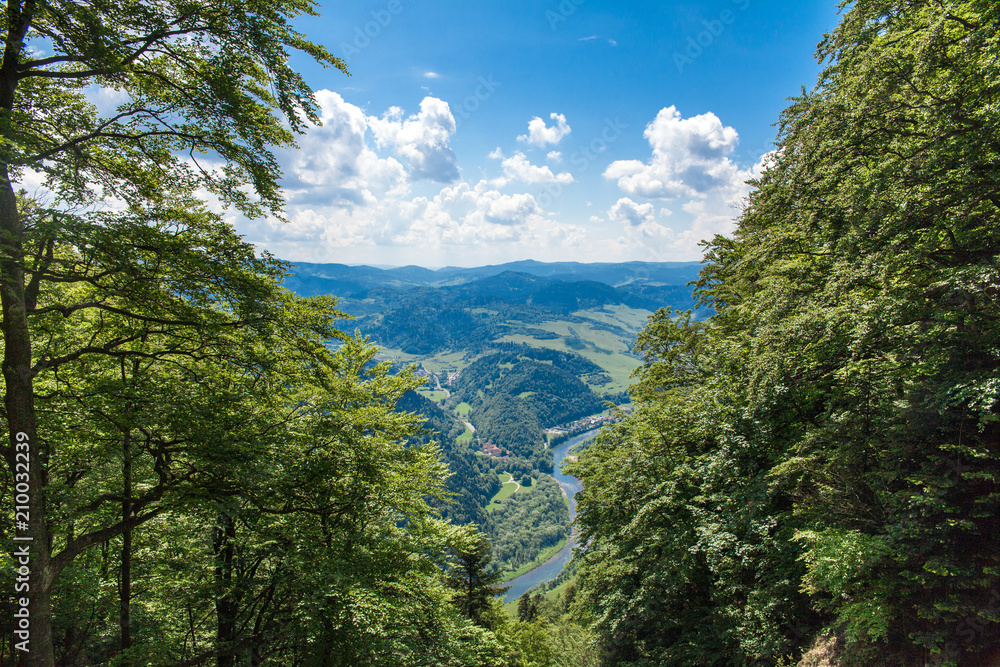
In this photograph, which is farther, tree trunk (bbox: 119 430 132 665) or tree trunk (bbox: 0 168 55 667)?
tree trunk (bbox: 119 430 132 665)

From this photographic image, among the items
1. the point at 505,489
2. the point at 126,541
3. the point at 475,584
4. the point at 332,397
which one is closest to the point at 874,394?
the point at 332,397

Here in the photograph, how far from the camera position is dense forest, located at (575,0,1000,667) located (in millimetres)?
6090

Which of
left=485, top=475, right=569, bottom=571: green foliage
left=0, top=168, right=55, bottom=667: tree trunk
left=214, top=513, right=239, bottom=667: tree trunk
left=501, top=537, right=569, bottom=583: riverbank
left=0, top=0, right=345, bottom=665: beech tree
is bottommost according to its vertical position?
left=501, top=537, right=569, bottom=583: riverbank

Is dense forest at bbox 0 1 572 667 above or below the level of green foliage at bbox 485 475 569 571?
above

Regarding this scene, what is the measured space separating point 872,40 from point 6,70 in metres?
15.2

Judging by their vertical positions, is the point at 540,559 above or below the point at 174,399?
below

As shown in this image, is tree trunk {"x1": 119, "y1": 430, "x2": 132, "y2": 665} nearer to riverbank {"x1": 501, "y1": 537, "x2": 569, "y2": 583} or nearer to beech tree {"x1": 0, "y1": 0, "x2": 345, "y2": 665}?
beech tree {"x1": 0, "y1": 0, "x2": 345, "y2": 665}

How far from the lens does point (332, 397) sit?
36.3 feet

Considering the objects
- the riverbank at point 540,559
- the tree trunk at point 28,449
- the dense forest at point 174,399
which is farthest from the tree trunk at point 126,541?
the riverbank at point 540,559

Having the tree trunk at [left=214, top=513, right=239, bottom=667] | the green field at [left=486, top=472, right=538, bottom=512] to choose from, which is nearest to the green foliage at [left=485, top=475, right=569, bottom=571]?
the green field at [left=486, top=472, right=538, bottom=512]

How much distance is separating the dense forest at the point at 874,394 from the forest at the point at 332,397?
2.4 inches

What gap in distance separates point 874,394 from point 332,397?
12.4 metres

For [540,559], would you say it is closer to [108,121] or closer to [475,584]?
[475,584]

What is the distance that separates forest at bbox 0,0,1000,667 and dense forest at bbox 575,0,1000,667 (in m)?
0.06
